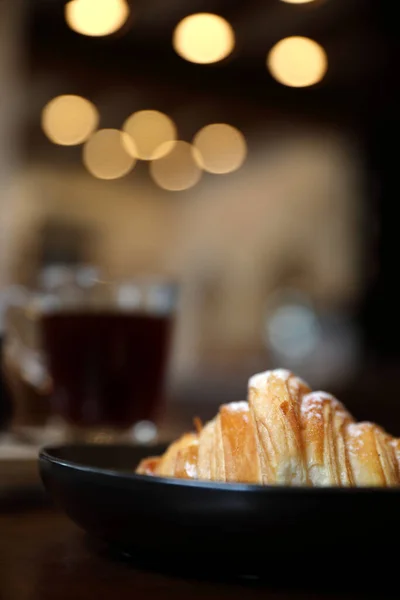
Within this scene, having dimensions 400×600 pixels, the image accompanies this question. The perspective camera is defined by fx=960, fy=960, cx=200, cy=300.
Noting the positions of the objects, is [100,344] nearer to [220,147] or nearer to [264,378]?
[264,378]

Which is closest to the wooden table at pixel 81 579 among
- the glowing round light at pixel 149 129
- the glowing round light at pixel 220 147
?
the glowing round light at pixel 149 129

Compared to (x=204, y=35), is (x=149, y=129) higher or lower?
higher

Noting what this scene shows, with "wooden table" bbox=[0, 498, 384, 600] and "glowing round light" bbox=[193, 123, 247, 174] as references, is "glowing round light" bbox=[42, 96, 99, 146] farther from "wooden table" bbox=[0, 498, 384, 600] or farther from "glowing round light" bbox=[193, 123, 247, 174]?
"wooden table" bbox=[0, 498, 384, 600]

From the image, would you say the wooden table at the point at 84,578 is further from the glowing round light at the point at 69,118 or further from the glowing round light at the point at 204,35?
the glowing round light at the point at 69,118

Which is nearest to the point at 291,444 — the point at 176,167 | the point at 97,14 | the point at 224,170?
the point at 97,14

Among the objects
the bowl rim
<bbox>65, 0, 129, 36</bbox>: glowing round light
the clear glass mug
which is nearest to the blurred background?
<bbox>65, 0, 129, 36</bbox>: glowing round light

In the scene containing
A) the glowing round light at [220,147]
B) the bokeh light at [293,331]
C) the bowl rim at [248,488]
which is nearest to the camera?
the bowl rim at [248,488]
